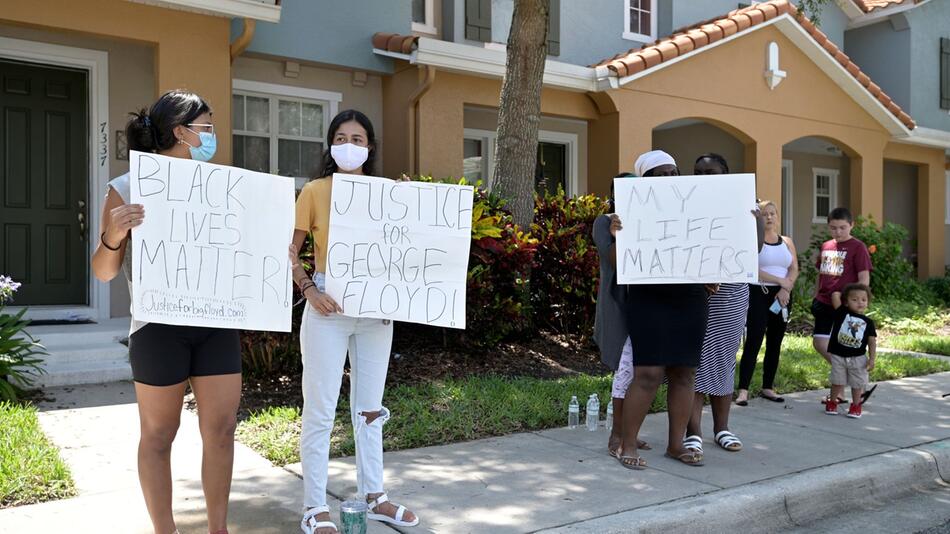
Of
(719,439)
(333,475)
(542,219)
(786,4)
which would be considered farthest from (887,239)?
(333,475)

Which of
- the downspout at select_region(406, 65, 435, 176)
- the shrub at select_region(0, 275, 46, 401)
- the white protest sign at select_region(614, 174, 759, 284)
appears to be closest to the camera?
the white protest sign at select_region(614, 174, 759, 284)

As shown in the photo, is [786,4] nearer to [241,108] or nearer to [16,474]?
[241,108]

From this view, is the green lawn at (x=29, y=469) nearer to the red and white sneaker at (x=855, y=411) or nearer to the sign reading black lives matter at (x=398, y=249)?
the sign reading black lives matter at (x=398, y=249)

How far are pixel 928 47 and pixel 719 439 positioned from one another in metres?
15.3

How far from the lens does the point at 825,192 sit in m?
17.3

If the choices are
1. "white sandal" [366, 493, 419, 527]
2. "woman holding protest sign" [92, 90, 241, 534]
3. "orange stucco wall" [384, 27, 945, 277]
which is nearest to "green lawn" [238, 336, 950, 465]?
"white sandal" [366, 493, 419, 527]

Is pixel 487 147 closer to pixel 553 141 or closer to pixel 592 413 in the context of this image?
pixel 553 141

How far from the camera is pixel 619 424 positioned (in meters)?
5.03

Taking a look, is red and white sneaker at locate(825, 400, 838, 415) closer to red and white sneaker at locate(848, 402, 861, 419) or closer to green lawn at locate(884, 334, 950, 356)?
red and white sneaker at locate(848, 402, 861, 419)

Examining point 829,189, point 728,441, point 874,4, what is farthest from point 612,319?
point 874,4

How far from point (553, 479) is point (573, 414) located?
123 centimetres

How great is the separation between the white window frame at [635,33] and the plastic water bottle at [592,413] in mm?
9286

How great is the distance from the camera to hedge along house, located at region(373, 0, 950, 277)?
1008 centimetres

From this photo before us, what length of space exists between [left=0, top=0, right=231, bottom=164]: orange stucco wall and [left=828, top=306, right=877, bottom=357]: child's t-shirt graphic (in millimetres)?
6067
